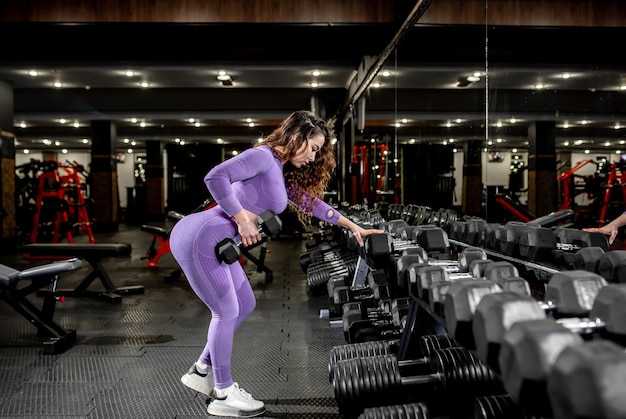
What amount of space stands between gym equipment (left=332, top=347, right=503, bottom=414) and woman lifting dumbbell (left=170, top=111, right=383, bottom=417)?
517 mm

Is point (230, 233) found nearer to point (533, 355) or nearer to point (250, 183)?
point (250, 183)

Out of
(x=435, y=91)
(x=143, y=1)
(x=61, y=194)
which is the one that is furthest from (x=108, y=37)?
(x=435, y=91)

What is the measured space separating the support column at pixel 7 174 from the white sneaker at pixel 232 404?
6.76 meters

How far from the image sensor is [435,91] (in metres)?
8.76

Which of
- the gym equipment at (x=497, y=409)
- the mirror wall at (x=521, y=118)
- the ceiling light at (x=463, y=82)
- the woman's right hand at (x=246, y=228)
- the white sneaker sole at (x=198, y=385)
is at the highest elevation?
the ceiling light at (x=463, y=82)

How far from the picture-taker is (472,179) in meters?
4.24

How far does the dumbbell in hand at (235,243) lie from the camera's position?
1838mm

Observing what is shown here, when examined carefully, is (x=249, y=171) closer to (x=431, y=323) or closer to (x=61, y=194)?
(x=431, y=323)

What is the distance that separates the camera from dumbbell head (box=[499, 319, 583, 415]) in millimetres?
695

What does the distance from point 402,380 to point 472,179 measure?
299cm

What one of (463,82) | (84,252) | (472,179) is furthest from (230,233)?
(463,82)

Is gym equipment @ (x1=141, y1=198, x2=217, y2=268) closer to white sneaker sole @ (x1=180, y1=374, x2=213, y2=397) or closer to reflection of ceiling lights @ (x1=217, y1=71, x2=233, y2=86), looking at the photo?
reflection of ceiling lights @ (x1=217, y1=71, x2=233, y2=86)

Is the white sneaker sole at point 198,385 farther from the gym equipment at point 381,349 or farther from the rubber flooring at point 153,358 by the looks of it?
the gym equipment at point 381,349

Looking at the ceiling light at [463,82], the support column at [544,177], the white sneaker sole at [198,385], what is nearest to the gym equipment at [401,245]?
the white sneaker sole at [198,385]
